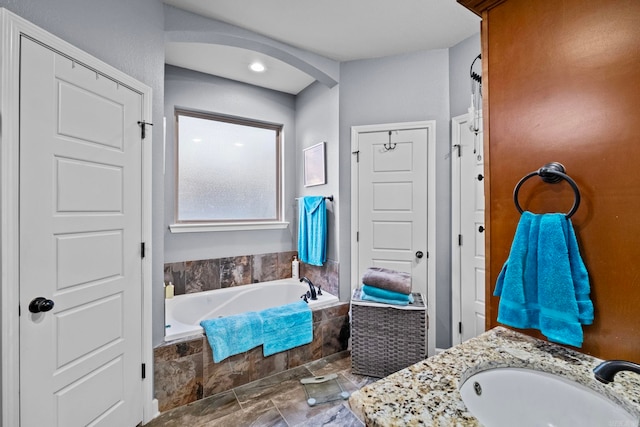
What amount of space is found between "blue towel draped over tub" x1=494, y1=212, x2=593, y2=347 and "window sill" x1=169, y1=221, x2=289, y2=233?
273cm

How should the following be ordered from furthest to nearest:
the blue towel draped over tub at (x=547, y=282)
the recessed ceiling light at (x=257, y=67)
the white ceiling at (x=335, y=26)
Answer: the recessed ceiling light at (x=257, y=67) → the white ceiling at (x=335, y=26) → the blue towel draped over tub at (x=547, y=282)

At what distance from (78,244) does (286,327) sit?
1.52 metres

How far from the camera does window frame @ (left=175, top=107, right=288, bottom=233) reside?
2.97 m

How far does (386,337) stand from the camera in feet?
7.39

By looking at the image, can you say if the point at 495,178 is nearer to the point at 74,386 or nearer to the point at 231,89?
the point at 74,386

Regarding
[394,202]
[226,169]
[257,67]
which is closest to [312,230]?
[394,202]

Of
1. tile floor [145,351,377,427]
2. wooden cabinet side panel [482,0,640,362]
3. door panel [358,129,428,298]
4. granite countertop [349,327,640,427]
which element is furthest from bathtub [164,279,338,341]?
wooden cabinet side panel [482,0,640,362]

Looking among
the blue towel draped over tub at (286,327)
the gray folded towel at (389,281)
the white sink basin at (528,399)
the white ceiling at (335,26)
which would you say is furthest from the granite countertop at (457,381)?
the white ceiling at (335,26)

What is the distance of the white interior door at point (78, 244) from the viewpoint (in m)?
1.25

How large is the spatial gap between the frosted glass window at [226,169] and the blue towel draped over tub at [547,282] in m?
2.89

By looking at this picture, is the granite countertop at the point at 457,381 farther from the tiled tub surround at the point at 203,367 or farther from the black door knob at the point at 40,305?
the tiled tub surround at the point at 203,367

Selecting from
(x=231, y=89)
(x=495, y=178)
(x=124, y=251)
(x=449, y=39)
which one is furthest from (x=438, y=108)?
(x=124, y=251)

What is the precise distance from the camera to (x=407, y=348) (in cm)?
221

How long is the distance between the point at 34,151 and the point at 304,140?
249cm
